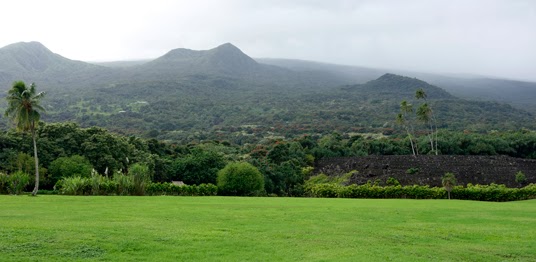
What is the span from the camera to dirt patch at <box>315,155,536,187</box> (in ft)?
189

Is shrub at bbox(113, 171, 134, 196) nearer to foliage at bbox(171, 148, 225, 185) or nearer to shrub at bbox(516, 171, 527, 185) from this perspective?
foliage at bbox(171, 148, 225, 185)

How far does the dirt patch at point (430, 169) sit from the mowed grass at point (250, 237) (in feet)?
122

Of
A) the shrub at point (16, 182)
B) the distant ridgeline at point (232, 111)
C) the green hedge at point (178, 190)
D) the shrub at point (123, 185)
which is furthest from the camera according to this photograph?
the distant ridgeline at point (232, 111)

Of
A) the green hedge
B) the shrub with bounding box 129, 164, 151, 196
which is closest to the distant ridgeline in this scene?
the green hedge

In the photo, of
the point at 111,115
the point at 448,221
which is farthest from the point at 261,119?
the point at 448,221

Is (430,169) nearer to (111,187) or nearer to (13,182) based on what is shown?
(111,187)

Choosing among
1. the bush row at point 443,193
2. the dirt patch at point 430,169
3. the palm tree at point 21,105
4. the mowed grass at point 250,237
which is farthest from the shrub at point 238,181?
the mowed grass at point 250,237

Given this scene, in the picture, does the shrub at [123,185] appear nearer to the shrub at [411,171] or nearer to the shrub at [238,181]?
the shrub at [238,181]

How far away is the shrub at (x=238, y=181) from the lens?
153 feet

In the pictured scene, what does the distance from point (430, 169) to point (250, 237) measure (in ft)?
171

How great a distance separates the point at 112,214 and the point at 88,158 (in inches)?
1276

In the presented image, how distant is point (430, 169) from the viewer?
62312mm

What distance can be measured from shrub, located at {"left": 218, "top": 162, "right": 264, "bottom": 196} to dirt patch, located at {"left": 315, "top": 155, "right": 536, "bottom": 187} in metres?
15.2

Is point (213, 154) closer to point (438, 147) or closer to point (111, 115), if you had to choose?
point (438, 147)
